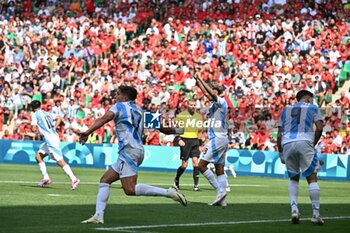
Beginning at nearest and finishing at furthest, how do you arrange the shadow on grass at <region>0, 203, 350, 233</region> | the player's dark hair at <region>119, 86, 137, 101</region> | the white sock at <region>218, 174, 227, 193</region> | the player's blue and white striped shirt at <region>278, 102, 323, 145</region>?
the shadow on grass at <region>0, 203, 350, 233</region>
the player's dark hair at <region>119, 86, 137, 101</region>
the player's blue and white striped shirt at <region>278, 102, 323, 145</region>
the white sock at <region>218, 174, 227, 193</region>

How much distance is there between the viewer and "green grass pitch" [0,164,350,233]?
13.6 m

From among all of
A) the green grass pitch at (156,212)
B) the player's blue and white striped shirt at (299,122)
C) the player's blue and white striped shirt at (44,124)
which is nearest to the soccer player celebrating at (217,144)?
the green grass pitch at (156,212)

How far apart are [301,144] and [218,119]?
388 cm

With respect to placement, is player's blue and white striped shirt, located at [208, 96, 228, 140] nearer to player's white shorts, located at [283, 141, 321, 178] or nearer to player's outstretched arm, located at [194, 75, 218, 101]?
player's outstretched arm, located at [194, 75, 218, 101]

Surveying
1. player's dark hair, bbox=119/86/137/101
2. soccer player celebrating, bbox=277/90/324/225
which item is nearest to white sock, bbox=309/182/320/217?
soccer player celebrating, bbox=277/90/324/225

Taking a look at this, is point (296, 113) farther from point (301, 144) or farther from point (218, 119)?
point (218, 119)

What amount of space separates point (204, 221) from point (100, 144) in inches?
878

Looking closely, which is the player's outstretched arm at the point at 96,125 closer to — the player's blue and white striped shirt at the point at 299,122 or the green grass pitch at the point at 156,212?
the green grass pitch at the point at 156,212

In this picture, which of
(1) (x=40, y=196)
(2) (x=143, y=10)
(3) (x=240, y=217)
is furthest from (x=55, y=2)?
(3) (x=240, y=217)

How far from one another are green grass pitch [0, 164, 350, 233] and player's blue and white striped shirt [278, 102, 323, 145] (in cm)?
136

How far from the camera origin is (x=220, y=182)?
18484 mm

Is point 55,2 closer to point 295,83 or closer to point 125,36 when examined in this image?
point 125,36

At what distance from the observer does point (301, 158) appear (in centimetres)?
1496

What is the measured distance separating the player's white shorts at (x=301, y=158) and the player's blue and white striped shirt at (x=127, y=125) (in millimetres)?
2460
